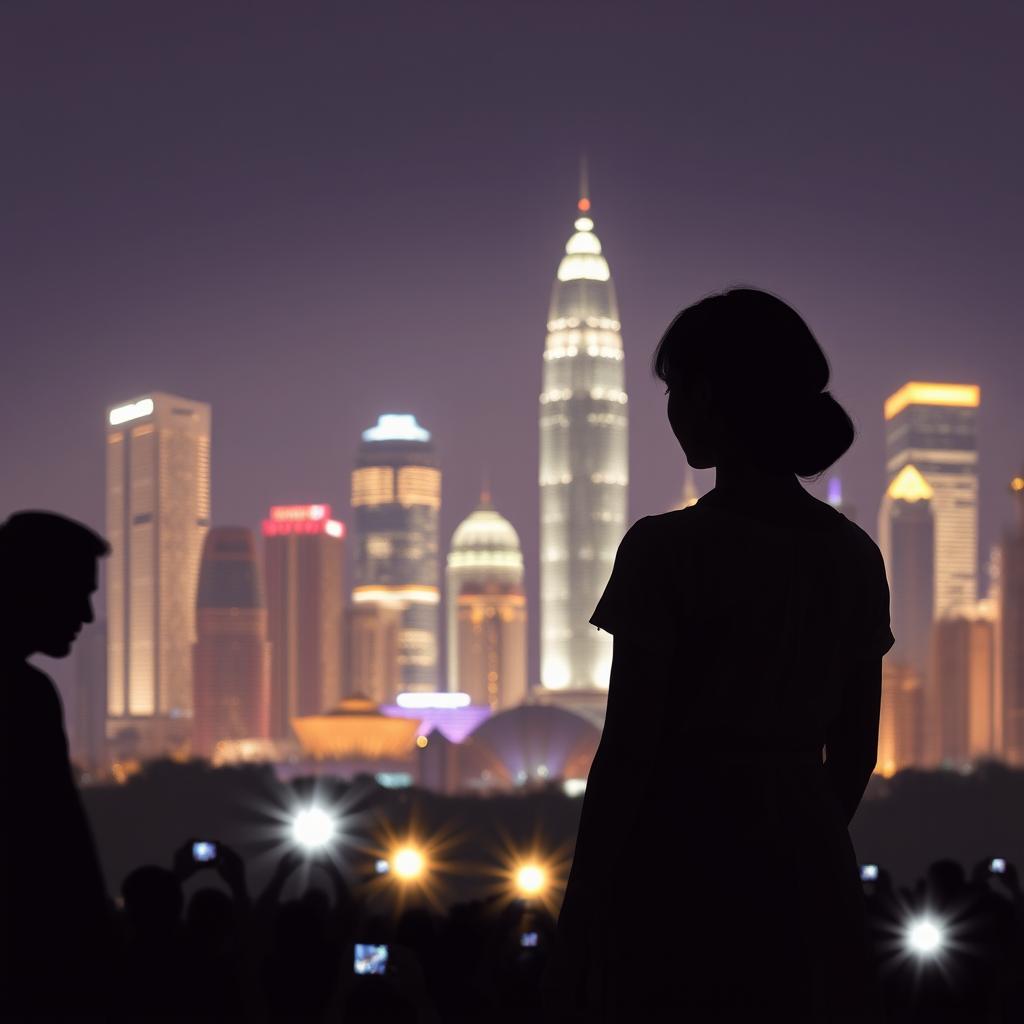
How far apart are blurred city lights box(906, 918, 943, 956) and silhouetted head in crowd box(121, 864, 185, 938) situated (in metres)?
6.35

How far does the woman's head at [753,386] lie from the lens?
6.33 meters

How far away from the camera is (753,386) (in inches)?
250

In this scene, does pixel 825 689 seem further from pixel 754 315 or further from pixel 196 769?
pixel 196 769

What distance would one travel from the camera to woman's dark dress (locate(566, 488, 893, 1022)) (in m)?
5.84

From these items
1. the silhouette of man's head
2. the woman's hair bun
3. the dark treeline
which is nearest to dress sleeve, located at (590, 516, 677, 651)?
the woman's hair bun

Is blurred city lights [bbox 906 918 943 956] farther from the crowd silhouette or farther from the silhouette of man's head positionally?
the silhouette of man's head

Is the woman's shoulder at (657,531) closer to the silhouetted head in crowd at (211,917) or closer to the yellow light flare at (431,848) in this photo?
the silhouetted head in crowd at (211,917)

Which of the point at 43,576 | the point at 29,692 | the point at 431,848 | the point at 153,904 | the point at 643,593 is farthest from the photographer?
the point at 431,848

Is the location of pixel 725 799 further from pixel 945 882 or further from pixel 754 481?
pixel 945 882

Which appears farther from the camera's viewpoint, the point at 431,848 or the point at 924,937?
the point at 431,848

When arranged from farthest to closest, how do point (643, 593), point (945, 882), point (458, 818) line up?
point (458, 818)
point (945, 882)
point (643, 593)

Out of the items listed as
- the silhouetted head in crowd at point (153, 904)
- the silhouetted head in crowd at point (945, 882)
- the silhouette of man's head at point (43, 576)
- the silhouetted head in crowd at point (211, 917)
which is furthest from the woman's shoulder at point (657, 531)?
the silhouetted head in crowd at point (945, 882)

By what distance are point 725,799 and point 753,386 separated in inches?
50.2

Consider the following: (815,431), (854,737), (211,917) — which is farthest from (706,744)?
(211,917)
